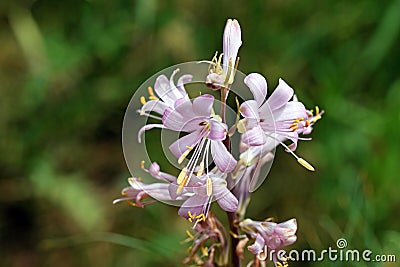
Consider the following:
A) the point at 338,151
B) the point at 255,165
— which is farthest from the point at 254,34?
the point at 255,165

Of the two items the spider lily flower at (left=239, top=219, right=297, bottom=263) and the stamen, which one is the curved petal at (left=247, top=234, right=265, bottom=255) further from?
the stamen

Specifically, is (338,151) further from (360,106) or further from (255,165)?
(255,165)

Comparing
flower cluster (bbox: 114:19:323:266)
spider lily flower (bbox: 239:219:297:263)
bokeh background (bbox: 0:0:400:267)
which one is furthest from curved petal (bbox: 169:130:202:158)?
bokeh background (bbox: 0:0:400:267)

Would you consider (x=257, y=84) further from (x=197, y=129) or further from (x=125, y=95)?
(x=125, y=95)

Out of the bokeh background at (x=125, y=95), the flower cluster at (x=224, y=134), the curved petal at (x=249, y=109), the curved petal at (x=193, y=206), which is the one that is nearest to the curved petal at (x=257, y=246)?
the flower cluster at (x=224, y=134)

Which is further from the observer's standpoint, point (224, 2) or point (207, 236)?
point (224, 2)

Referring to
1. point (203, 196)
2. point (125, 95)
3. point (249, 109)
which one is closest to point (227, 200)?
point (203, 196)
